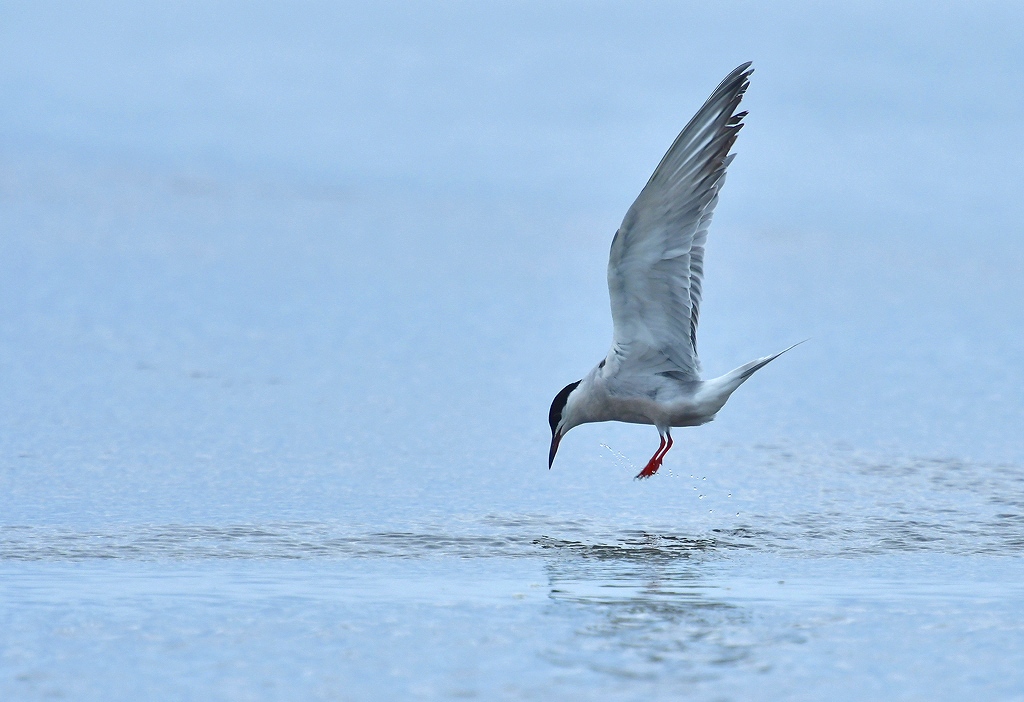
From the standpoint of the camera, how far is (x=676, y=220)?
23.5 feet

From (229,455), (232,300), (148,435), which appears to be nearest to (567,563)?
(229,455)

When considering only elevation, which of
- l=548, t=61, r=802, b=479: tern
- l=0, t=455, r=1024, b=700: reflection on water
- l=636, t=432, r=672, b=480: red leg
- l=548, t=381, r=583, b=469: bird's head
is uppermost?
l=548, t=61, r=802, b=479: tern

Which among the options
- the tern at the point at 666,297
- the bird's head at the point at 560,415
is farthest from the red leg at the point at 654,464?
the bird's head at the point at 560,415

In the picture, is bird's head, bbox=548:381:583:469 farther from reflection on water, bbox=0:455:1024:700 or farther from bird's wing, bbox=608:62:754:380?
reflection on water, bbox=0:455:1024:700

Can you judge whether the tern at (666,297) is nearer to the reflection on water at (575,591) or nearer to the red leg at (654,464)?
the red leg at (654,464)

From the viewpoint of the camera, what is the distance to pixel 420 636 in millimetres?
5195

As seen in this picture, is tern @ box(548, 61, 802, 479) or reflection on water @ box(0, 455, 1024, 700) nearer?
reflection on water @ box(0, 455, 1024, 700)

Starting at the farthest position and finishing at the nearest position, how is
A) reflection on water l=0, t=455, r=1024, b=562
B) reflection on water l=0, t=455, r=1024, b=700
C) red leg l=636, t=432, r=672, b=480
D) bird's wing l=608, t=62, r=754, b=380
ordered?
red leg l=636, t=432, r=672, b=480 < bird's wing l=608, t=62, r=754, b=380 < reflection on water l=0, t=455, r=1024, b=562 < reflection on water l=0, t=455, r=1024, b=700

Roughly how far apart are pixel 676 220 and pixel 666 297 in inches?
16.3

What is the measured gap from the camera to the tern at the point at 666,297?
23.2 ft

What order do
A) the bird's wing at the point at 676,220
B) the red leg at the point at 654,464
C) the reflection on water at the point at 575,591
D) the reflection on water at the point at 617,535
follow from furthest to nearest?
1. the red leg at the point at 654,464
2. the bird's wing at the point at 676,220
3. the reflection on water at the point at 617,535
4. the reflection on water at the point at 575,591

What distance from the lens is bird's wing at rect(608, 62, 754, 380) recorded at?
23.1ft

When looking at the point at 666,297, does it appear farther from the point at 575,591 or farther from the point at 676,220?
the point at 575,591

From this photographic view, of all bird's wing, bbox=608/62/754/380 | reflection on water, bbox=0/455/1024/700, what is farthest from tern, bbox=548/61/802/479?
reflection on water, bbox=0/455/1024/700
